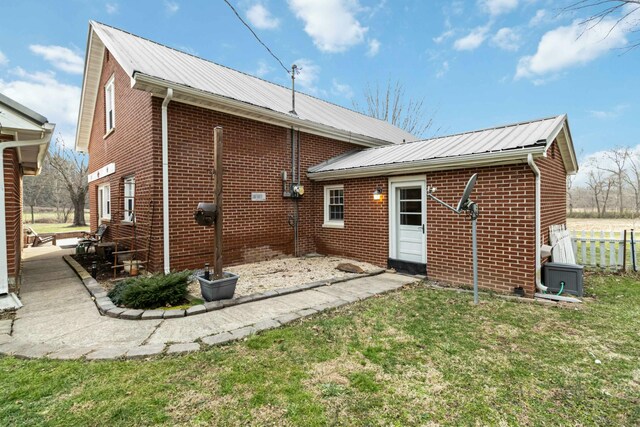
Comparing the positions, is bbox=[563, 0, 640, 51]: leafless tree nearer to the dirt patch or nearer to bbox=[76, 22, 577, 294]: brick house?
bbox=[76, 22, 577, 294]: brick house

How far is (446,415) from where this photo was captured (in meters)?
Result: 2.37

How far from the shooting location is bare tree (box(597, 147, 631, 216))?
3111 cm

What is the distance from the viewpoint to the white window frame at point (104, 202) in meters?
10.4

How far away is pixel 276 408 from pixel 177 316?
2.61 metres

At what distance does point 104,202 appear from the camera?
10867 mm

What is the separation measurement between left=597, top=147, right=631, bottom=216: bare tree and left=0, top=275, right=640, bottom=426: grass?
127 feet

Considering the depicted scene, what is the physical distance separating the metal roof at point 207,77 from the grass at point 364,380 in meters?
5.55

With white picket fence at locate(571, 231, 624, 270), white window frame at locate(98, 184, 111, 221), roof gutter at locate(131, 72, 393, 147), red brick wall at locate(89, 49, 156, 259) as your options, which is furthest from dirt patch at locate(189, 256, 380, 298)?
white window frame at locate(98, 184, 111, 221)

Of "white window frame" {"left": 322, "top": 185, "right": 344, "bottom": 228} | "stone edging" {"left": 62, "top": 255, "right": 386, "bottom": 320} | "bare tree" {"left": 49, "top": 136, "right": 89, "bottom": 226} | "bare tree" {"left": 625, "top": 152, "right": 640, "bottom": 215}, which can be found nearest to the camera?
"stone edging" {"left": 62, "top": 255, "right": 386, "bottom": 320}

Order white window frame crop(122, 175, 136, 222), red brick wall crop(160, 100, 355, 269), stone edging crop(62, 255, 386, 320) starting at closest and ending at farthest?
stone edging crop(62, 255, 386, 320) → red brick wall crop(160, 100, 355, 269) → white window frame crop(122, 175, 136, 222)


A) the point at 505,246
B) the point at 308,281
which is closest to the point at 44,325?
the point at 308,281

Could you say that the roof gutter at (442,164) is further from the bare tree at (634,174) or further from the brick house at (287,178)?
the bare tree at (634,174)

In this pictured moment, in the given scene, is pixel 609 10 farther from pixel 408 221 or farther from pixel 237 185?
pixel 237 185

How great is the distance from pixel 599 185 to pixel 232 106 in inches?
1639
